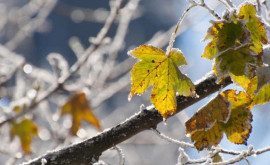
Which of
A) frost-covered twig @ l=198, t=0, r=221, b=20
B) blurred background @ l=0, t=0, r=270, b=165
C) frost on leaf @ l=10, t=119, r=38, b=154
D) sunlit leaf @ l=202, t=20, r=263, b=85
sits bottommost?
sunlit leaf @ l=202, t=20, r=263, b=85

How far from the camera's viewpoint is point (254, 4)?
3.52ft

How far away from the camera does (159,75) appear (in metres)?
1.17

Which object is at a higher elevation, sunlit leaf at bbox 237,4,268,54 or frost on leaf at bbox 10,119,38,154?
frost on leaf at bbox 10,119,38,154

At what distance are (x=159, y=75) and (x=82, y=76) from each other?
2.05 m

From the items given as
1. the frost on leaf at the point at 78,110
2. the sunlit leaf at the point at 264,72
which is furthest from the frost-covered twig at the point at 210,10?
the frost on leaf at the point at 78,110

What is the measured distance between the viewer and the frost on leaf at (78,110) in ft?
8.59

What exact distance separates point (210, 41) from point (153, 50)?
0.56ft

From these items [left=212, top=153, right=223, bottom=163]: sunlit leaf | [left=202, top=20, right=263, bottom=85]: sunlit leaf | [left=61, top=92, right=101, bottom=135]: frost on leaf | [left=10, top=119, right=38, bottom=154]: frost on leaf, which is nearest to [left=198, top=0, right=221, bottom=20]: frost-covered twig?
[left=202, top=20, right=263, bottom=85]: sunlit leaf

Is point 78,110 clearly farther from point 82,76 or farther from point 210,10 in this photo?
point 210,10

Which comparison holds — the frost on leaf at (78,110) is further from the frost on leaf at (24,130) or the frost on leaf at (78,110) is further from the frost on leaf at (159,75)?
the frost on leaf at (159,75)

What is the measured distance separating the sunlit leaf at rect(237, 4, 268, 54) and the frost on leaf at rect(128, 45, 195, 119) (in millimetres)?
199

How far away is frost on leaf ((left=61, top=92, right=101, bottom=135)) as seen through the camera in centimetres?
262

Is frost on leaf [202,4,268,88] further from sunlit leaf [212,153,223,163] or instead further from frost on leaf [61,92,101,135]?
frost on leaf [61,92,101,135]

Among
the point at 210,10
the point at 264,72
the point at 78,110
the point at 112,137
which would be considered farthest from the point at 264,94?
the point at 78,110
